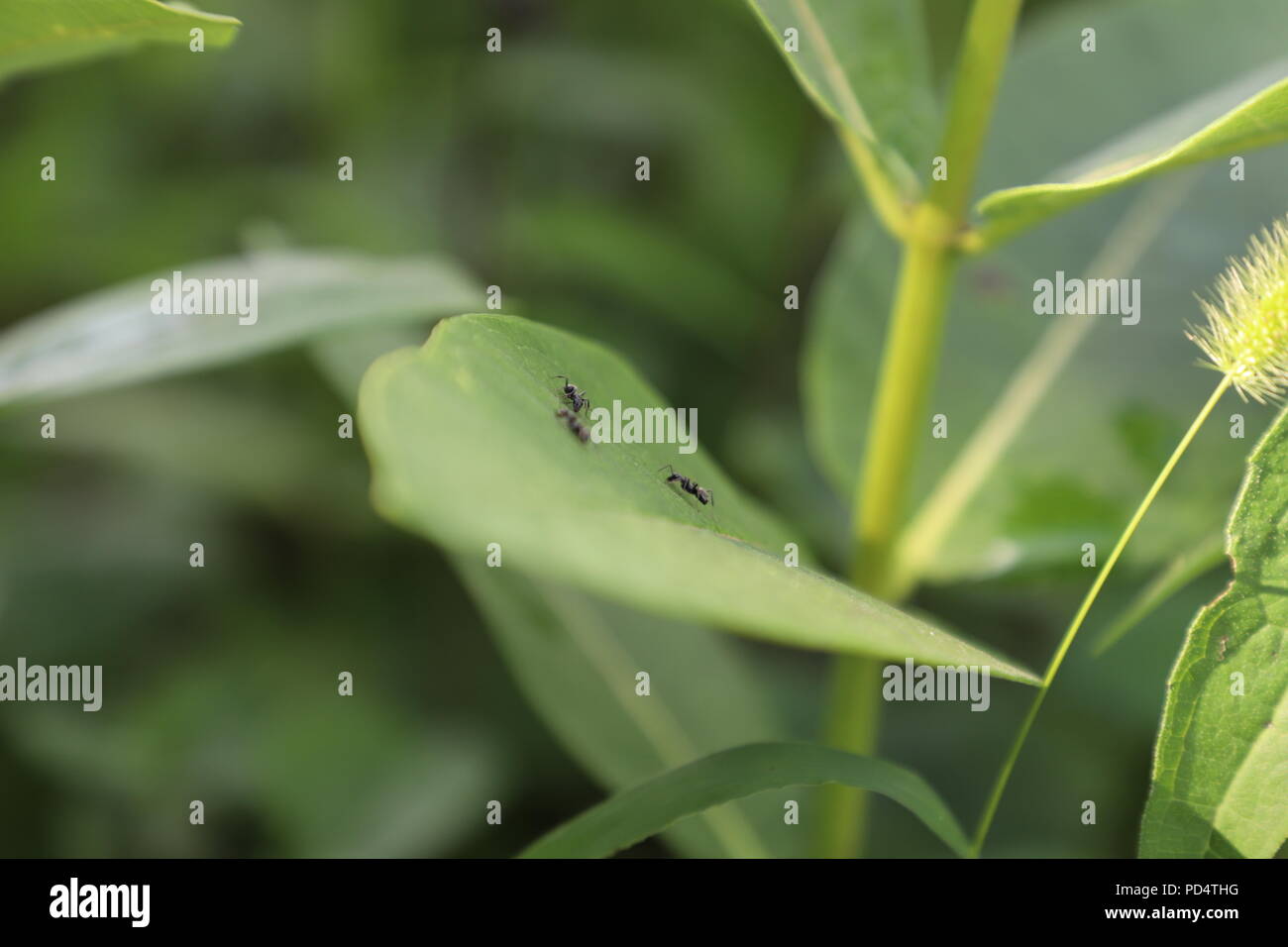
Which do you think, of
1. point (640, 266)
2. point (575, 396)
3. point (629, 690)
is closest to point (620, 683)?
point (629, 690)

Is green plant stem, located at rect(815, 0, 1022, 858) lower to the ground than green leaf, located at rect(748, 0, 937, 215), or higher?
→ lower

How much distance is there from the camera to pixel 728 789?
3.17 ft

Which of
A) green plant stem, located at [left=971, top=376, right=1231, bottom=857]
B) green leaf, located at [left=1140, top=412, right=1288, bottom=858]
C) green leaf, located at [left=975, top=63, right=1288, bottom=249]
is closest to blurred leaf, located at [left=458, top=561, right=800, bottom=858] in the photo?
green plant stem, located at [left=971, top=376, right=1231, bottom=857]

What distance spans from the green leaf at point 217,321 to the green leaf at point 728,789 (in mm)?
610

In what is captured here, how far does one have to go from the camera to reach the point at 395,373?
623 millimetres

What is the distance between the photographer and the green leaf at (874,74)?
117 cm

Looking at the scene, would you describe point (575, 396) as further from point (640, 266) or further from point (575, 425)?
point (640, 266)

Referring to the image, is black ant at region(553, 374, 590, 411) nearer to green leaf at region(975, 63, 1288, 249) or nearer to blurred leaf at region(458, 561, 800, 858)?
green leaf at region(975, 63, 1288, 249)

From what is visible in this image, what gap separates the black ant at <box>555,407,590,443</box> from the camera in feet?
2.64

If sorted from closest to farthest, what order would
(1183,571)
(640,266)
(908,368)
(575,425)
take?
(575,425), (1183,571), (908,368), (640,266)

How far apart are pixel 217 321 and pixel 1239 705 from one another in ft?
3.70

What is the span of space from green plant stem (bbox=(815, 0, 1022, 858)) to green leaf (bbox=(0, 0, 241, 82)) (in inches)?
26.5
